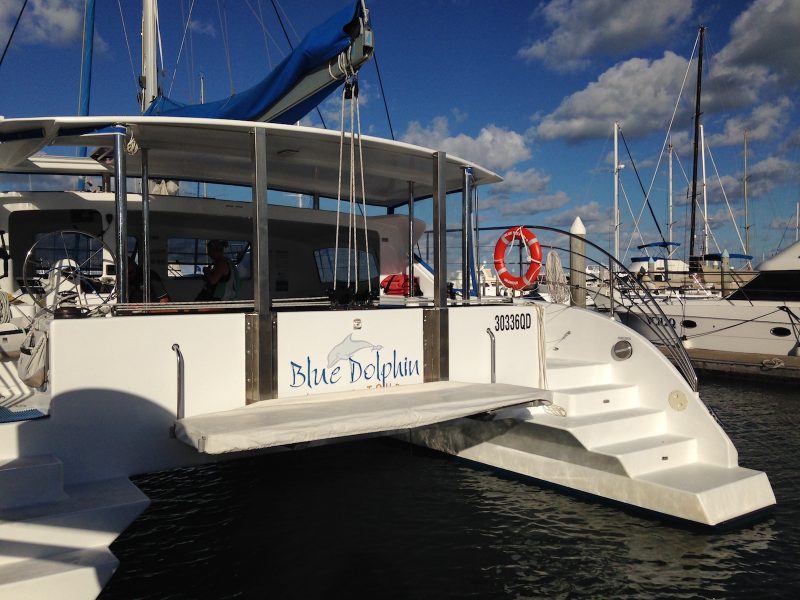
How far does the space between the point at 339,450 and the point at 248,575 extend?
355 cm

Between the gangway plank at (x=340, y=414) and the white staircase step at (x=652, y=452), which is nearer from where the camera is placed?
the gangway plank at (x=340, y=414)

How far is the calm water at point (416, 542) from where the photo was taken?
495 cm

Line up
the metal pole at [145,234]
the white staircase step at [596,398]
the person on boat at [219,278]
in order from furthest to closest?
1. the person on boat at [219,278]
2. the white staircase step at [596,398]
3. the metal pole at [145,234]

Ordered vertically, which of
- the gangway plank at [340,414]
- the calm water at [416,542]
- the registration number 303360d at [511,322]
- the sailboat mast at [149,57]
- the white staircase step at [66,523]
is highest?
the sailboat mast at [149,57]

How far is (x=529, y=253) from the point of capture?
844 centimetres

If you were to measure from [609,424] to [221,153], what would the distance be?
16.1 ft

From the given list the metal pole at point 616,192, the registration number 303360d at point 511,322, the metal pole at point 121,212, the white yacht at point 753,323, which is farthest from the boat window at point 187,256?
the metal pole at point 616,192

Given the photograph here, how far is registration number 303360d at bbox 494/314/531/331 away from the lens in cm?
680

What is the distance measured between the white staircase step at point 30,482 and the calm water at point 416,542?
4.00 feet

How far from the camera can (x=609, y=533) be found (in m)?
5.88

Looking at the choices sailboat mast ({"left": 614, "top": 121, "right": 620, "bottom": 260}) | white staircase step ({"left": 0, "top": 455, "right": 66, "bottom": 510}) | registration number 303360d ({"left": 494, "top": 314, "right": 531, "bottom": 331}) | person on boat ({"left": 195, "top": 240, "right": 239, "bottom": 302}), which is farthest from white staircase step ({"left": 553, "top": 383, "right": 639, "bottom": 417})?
sailboat mast ({"left": 614, "top": 121, "right": 620, "bottom": 260})

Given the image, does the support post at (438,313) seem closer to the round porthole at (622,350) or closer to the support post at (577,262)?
the round porthole at (622,350)

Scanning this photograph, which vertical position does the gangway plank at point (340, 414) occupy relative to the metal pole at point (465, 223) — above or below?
below

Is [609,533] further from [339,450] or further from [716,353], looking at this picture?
[716,353]
